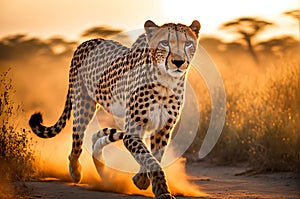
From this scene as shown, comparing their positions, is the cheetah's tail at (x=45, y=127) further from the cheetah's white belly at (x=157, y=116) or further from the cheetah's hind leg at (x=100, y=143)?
the cheetah's white belly at (x=157, y=116)

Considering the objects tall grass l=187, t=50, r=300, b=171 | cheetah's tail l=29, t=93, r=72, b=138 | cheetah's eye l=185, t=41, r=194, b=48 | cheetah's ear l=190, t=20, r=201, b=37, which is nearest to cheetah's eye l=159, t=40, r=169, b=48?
cheetah's eye l=185, t=41, r=194, b=48

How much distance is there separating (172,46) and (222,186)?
6.66ft

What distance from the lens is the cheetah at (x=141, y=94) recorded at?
579 centimetres

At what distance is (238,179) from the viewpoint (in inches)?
309

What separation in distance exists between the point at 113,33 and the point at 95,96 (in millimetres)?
11194

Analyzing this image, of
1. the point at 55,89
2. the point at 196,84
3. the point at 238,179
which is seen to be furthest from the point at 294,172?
the point at 55,89

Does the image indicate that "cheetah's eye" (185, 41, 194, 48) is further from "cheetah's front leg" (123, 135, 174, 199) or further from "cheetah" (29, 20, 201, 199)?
"cheetah's front leg" (123, 135, 174, 199)

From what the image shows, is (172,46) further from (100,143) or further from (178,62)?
(100,143)

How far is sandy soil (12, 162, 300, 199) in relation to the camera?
622 cm

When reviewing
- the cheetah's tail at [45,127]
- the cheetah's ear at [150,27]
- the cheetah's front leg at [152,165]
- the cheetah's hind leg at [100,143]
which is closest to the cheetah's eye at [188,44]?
the cheetah's ear at [150,27]

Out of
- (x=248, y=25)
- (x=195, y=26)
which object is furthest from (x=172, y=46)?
(x=248, y=25)

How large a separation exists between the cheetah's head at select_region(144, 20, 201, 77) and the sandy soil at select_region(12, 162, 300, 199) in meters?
1.06

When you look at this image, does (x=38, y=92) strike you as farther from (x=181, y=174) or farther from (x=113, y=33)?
(x=181, y=174)

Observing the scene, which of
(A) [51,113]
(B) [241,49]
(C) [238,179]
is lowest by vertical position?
(C) [238,179]
